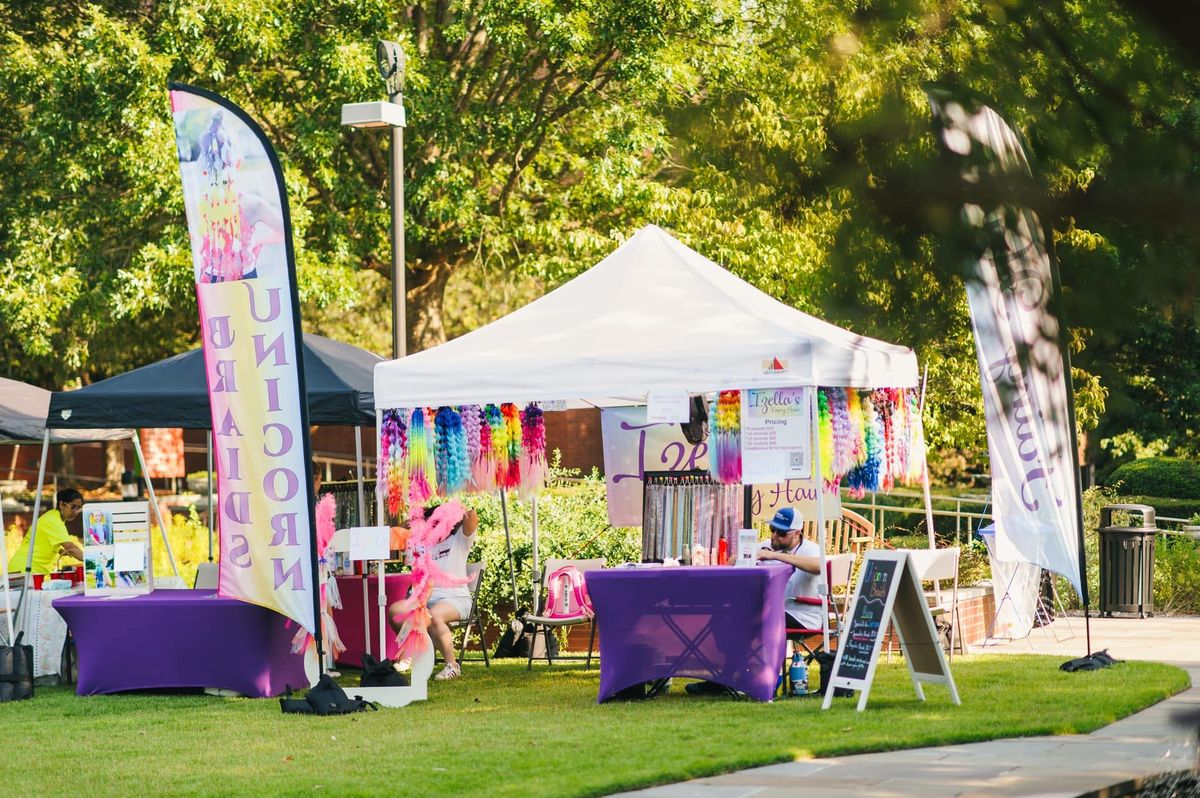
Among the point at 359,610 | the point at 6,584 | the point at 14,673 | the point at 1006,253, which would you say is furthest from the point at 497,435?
the point at 1006,253

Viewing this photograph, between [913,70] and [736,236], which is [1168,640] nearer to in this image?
[736,236]

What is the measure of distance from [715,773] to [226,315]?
4.41 m

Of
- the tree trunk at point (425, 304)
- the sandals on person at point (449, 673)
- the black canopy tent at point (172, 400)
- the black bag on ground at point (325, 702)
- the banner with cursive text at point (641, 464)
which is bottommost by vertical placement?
the sandals on person at point (449, 673)

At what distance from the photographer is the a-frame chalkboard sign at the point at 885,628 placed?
949 cm

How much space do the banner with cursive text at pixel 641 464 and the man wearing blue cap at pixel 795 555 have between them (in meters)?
2.49

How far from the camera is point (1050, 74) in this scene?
151 inches

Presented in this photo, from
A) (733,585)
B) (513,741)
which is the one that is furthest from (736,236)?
(513,741)

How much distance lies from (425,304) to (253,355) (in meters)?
13.3

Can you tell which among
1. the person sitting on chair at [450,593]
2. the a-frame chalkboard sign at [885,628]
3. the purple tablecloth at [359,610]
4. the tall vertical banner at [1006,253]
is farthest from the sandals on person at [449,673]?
the tall vertical banner at [1006,253]

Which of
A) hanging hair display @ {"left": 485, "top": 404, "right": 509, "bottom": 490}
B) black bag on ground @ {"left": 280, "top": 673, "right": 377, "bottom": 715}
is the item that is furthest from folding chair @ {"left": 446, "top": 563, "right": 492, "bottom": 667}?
black bag on ground @ {"left": 280, "top": 673, "right": 377, "bottom": 715}

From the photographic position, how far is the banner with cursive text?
→ 44.5ft

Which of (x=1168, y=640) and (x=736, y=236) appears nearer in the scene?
(x=1168, y=640)

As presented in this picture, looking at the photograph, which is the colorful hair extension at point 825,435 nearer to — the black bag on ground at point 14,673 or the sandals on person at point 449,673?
the sandals on person at point 449,673

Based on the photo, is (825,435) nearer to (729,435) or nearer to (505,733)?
(729,435)
